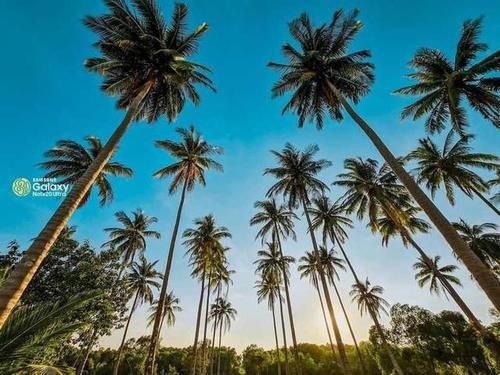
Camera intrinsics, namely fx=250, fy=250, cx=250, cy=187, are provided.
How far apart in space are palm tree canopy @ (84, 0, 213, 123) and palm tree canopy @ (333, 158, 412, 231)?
635 inches

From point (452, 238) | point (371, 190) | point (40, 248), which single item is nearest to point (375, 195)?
point (371, 190)

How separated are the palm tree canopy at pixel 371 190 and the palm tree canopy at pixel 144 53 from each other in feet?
52.9

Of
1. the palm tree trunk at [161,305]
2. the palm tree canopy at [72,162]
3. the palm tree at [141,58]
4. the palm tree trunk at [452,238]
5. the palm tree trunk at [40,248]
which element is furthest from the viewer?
the palm tree canopy at [72,162]

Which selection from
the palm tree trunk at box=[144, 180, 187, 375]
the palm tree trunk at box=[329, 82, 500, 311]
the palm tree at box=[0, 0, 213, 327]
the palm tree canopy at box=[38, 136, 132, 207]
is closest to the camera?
the palm tree trunk at box=[329, 82, 500, 311]

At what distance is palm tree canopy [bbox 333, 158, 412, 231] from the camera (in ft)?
72.3

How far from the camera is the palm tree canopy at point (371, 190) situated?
22050mm

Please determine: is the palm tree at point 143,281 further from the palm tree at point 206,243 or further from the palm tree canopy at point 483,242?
the palm tree canopy at point 483,242

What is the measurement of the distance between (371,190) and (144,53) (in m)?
20.4

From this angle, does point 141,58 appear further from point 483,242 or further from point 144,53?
point 483,242

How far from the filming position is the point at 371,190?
74.2ft

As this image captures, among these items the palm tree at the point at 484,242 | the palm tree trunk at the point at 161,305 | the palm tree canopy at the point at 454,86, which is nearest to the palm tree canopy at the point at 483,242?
the palm tree at the point at 484,242

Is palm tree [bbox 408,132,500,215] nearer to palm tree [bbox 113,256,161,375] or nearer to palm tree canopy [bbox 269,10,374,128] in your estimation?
palm tree canopy [bbox 269,10,374,128]

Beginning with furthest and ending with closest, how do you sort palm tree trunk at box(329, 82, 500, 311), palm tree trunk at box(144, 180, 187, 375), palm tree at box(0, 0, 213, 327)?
palm tree trunk at box(144, 180, 187, 375) < palm tree at box(0, 0, 213, 327) < palm tree trunk at box(329, 82, 500, 311)

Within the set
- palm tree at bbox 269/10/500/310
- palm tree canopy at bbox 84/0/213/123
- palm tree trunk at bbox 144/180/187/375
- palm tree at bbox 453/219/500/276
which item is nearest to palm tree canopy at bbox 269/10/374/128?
palm tree at bbox 269/10/500/310
